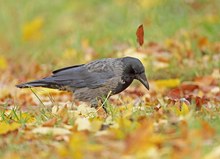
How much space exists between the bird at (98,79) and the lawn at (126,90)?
0.18 m

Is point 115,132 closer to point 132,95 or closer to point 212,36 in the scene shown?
point 132,95

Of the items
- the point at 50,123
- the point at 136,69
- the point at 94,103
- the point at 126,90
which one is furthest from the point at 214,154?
the point at 126,90

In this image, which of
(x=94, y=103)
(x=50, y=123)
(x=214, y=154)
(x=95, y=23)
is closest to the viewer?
(x=214, y=154)

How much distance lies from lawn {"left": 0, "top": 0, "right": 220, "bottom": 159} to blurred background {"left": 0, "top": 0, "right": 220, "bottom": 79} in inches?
0.8

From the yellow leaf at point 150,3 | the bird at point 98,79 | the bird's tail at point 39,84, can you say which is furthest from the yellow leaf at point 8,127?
the yellow leaf at point 150,3

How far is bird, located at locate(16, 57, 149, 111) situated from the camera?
677cm

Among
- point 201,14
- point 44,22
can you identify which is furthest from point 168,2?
point 44,22

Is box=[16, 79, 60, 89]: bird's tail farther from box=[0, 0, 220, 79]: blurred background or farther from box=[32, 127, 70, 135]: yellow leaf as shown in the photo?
box=[0, 0, 220, 79]: blurred background

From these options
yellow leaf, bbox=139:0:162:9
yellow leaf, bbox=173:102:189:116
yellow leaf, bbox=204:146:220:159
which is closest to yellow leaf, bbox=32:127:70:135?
yellow leaf, bbox=173:102:189:116

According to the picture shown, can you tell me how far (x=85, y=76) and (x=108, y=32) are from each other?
4.44 m

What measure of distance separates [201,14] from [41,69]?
371cm

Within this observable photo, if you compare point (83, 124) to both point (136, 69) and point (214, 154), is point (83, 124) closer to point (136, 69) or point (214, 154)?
point (214, 154)

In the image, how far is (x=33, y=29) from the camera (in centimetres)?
1316

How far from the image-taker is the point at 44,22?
1353 cm
